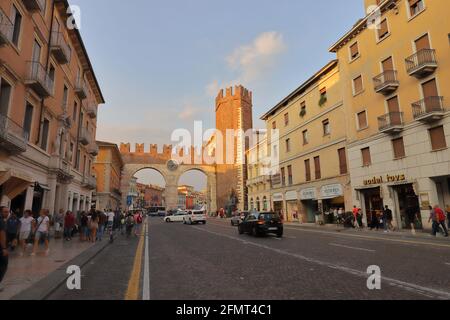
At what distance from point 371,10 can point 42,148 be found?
1010 inches

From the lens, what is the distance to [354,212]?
23.6 m

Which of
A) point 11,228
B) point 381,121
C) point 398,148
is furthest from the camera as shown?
point 381,121

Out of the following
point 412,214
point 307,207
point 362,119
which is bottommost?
point 412,214

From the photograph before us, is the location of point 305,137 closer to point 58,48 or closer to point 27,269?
point 58,48

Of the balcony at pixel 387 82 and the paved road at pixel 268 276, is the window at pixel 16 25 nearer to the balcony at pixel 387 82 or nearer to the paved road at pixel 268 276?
the paved road at pixel 268 276

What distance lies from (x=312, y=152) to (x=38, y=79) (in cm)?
2530

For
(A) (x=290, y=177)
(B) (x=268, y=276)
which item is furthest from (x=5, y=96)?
(A) (x=290, y=177)

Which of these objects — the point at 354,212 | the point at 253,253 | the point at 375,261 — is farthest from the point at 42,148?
the point at 354,212

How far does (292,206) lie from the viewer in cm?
3597

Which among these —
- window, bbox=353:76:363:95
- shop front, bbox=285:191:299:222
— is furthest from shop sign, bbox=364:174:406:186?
shop front, bbox=285:191:299:222

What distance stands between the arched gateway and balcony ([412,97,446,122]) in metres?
51.5

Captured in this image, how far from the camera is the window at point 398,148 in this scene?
67.7 ft
